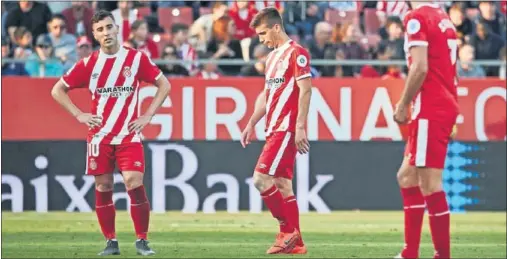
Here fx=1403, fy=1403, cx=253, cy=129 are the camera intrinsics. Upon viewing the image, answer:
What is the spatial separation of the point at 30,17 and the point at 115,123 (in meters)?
6.96

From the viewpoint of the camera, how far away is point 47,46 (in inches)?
685

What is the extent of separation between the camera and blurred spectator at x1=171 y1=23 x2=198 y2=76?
17.8m

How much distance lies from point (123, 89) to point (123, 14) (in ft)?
21.8

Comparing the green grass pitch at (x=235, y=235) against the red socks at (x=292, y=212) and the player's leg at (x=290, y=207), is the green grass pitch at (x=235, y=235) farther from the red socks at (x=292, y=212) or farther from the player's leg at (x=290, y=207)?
the red socks at (x=292, y=212)

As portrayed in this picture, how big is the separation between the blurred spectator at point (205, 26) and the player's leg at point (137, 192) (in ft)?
22.9

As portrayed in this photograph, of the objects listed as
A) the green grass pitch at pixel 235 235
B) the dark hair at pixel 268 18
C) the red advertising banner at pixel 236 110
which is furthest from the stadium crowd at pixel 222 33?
the dark hair at pixel 268 18

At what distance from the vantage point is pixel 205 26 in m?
18.1

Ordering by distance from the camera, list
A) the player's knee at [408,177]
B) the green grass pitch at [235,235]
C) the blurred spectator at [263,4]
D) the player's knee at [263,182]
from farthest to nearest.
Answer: the blurred spectator at [263,4] → the green grass pitch at [235,235] → the player's knee at [263,182] → the player's knee at [408,177]

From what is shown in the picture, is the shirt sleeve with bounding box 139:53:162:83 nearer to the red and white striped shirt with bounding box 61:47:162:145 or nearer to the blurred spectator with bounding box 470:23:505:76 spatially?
the red and white striped shirt with bounding box 61:47:162:145

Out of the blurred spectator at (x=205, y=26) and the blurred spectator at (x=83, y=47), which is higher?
the blurred spectator at (x=205, y=26)

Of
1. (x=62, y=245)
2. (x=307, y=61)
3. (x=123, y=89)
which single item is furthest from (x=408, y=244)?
(x=62, y=245)

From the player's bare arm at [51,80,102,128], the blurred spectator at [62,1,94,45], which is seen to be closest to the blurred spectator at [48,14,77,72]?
the blurred spectator at [62,1,94,45]

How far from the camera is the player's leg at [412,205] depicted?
363 inches

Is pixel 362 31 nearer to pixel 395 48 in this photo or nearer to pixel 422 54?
pixel 395 48
